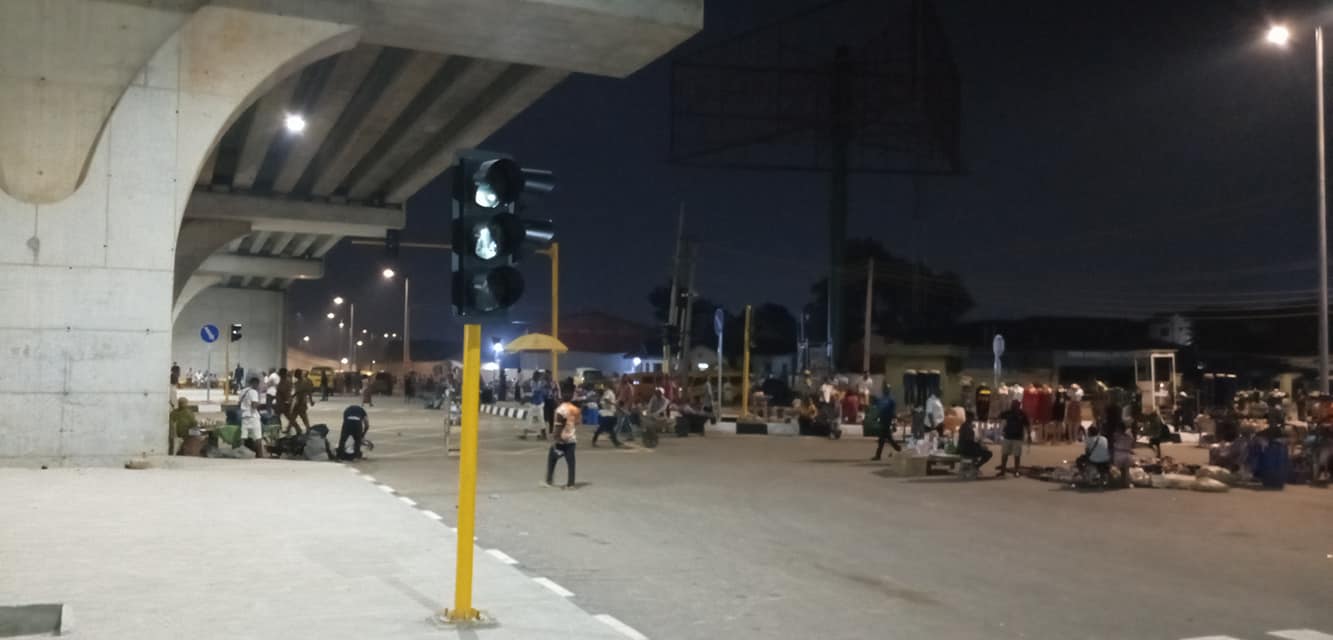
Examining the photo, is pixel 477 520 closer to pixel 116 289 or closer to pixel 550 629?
pixel 550 629

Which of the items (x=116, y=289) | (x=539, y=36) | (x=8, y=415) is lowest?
(x=8, y=415)

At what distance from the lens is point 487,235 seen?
668 cm

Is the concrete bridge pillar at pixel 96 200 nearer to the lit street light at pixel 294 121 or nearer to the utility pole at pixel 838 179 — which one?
the lit street light at pixel 294 121

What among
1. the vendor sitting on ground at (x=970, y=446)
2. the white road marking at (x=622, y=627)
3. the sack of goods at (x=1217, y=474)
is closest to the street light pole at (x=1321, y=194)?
the sack of goods at (x=1217, y=474)

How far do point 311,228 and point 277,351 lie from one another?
3471 cm

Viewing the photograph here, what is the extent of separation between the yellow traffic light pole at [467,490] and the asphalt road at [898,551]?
1257mm

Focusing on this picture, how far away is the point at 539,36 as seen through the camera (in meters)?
18.2

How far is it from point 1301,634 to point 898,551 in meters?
3.84

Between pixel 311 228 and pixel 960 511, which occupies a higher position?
pixel 311 228

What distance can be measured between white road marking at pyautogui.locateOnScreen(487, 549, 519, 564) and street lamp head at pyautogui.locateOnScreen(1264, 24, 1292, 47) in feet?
58.2

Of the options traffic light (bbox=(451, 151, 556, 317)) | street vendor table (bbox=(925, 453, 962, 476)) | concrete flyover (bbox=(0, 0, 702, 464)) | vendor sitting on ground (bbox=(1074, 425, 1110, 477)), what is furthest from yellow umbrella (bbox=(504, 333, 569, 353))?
traffic light (bbox=(451, 151, 556, 317))

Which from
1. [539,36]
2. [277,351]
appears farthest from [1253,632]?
[277,351]

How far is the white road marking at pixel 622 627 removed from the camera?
6912mm

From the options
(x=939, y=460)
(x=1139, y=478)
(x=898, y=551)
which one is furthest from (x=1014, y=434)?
(x=898, y=551)
